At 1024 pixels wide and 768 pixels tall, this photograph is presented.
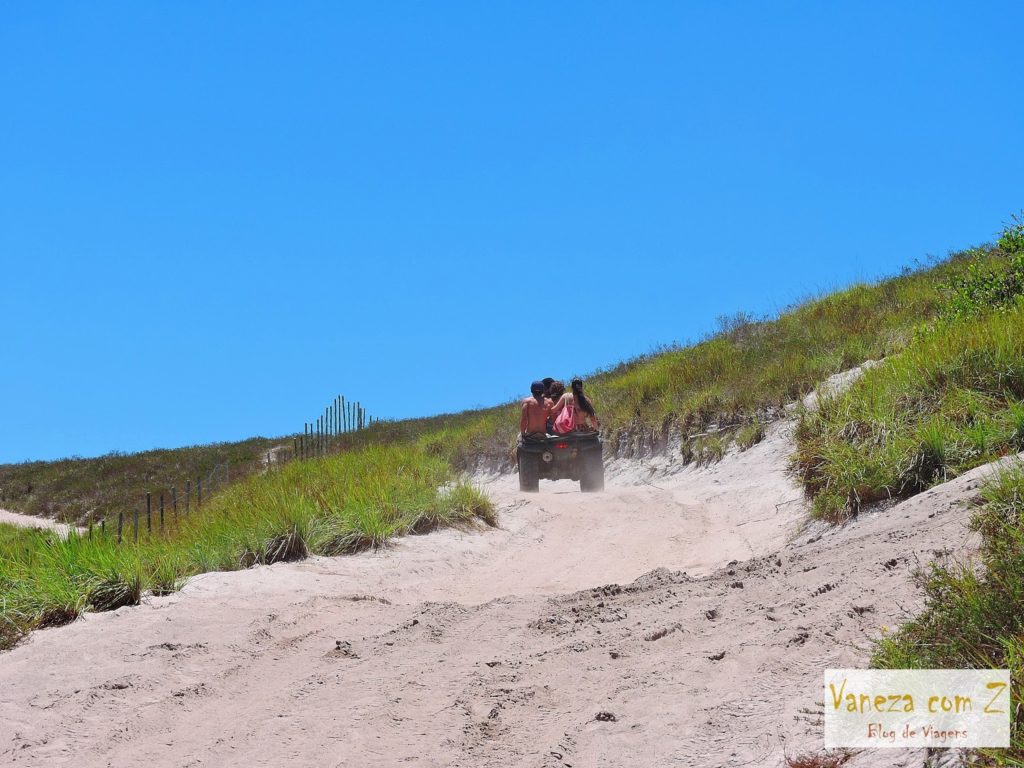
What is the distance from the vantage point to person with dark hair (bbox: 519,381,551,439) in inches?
640

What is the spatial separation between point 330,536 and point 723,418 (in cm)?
827

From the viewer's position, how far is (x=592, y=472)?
1602 cm

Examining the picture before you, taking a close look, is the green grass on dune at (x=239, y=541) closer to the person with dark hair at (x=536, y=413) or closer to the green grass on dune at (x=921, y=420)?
the person with dark hair at (x=536, y=413)

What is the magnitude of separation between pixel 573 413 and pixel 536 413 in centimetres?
63

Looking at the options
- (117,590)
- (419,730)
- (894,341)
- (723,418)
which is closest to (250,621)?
(117,590)

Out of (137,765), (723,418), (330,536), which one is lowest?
(137,765)

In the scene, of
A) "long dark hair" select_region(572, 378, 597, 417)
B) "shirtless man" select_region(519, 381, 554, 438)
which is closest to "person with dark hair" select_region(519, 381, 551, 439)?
"shirtless man" select_region(519, 381, 554, 438)

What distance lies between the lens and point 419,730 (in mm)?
4883

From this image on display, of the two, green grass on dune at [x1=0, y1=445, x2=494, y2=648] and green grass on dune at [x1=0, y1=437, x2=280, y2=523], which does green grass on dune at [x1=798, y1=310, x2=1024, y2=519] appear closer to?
green grass on dune at [x1=0, y1=445, x2=494, y2=648]

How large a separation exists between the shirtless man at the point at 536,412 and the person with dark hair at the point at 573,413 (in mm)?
150

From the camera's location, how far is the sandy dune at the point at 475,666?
4.46 metres

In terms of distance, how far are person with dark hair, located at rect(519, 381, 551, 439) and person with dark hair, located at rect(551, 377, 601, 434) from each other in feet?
0.51

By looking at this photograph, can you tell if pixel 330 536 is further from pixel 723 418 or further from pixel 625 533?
pixel 723 418

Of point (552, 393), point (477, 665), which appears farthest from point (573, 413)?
point (477, 665)
